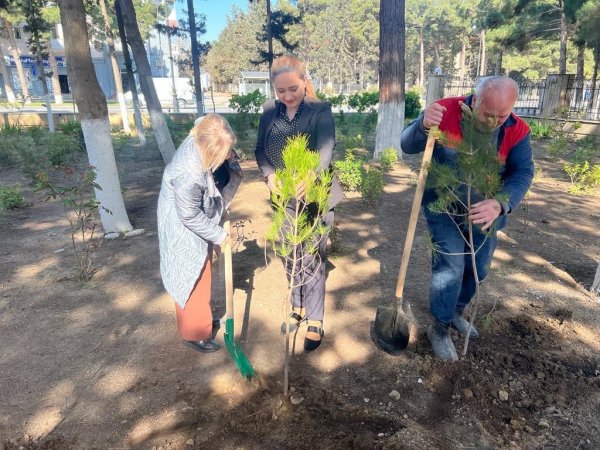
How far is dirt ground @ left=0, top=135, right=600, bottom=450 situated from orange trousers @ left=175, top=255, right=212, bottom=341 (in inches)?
6.1

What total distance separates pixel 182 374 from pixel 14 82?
43479 millimetres

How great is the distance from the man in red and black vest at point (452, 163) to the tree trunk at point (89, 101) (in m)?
2.95

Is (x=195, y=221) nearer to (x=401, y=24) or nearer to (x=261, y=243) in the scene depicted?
(x=261, y=243)

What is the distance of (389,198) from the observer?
605cm

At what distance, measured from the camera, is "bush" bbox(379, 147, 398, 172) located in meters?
7.79

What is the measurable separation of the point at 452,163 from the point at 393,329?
98 cm

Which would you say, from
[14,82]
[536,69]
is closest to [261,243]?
[14,82]

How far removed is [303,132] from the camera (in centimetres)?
234

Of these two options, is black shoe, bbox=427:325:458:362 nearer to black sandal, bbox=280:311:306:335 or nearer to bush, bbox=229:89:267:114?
black sandal, bbox=280:311:306:335

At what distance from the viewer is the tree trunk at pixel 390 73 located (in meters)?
7.70

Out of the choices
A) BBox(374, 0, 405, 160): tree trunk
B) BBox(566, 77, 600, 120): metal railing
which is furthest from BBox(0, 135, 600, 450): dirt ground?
BBox(566, 77, 600, 120): metal railing

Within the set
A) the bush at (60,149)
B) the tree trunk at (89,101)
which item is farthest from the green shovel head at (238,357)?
the bush at (60,149)

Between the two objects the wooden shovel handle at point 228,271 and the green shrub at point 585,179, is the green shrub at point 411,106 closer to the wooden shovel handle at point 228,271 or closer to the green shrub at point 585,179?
the green shrub at point 585,179

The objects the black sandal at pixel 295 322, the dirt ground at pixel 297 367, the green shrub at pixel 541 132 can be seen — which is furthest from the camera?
the green shrub at pixel 541 132
